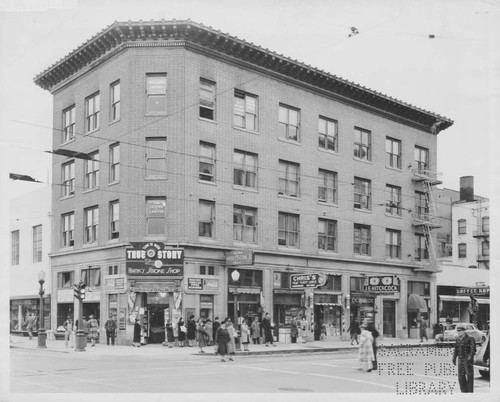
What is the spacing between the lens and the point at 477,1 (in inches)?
535

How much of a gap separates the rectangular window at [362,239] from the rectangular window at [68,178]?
56.5 ft

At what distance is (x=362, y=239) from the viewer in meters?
44.1

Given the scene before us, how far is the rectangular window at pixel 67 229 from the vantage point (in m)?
38.4

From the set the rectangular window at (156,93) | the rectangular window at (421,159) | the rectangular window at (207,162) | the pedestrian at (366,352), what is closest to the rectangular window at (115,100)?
the rectangular window at (156,93)

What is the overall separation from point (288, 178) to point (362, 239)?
7231 mm

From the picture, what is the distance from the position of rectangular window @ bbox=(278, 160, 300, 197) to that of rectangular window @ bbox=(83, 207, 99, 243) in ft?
A: 33.5

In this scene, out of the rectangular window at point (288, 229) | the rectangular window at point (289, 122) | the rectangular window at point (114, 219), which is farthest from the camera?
the rectangular window at point (288, 229)

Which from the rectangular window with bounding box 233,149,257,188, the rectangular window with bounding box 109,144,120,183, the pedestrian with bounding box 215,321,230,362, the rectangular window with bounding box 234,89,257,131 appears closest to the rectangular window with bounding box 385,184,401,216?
the rectangular window with bounding box 233,149,257,188

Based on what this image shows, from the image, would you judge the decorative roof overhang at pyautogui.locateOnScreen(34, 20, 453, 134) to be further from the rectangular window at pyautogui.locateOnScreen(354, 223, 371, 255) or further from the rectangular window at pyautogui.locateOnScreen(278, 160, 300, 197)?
the rectangular window at pyautogui.locateOnScreen(354, 223, 371, 255)

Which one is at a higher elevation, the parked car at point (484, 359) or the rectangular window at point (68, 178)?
the rectangular window at point (68, 178)

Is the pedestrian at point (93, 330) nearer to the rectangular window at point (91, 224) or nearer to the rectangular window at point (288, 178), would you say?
the rectangular window at point (91, 224)

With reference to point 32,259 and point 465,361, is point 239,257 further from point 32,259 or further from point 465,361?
point 465,361

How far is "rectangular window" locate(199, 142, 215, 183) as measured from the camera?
35.9 metres

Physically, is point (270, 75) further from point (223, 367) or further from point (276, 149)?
point (223, 367)
